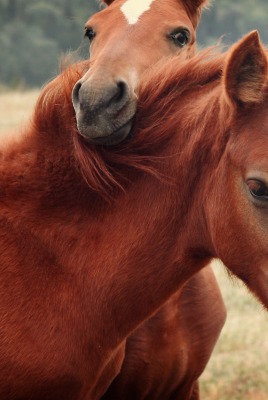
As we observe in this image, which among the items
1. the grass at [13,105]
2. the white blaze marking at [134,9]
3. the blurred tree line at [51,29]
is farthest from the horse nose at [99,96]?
the blurred tree line at [51,29]

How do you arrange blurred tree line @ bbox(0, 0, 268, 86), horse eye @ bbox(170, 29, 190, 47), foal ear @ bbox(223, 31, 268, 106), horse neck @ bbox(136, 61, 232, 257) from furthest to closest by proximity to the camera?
blurred tree line @ bbox(0, 0, 268, 86), horse eye @ bbox(170, 29, 190, 47), horse neck @ bbox(136, 61, 232, 257), foal ear @ bbox(223, 31, 268, 106)

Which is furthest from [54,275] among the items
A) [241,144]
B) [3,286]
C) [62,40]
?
[62,40]

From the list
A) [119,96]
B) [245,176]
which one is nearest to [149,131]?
[119,96]

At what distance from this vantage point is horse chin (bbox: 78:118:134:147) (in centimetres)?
368

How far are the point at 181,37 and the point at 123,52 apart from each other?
838 mm

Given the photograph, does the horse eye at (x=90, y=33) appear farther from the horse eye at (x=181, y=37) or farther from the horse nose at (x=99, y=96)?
the horse nose at (x=99, y=96)

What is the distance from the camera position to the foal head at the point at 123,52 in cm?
370

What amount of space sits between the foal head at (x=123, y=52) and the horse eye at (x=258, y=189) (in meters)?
0.78

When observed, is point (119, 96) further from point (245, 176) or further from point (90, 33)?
point (90, 33)

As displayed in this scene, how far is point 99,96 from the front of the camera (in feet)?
12.5

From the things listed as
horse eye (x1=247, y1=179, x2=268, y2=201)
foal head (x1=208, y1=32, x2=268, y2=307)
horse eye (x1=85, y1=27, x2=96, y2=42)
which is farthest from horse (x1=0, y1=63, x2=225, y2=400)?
horse eye (x1=85, y1=27, x2=96, y2=42)

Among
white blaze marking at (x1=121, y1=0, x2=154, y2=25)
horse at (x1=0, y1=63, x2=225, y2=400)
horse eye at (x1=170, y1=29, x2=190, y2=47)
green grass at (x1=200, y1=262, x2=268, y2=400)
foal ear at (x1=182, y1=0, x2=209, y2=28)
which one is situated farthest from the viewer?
green grass at (x1=200, y1=262, x2=268, y2=400)

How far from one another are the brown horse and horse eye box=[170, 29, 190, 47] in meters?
1.67

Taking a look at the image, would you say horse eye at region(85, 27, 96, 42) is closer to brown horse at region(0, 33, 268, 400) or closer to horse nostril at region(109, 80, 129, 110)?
horse nostril at region(109, 80, 129, 110)
